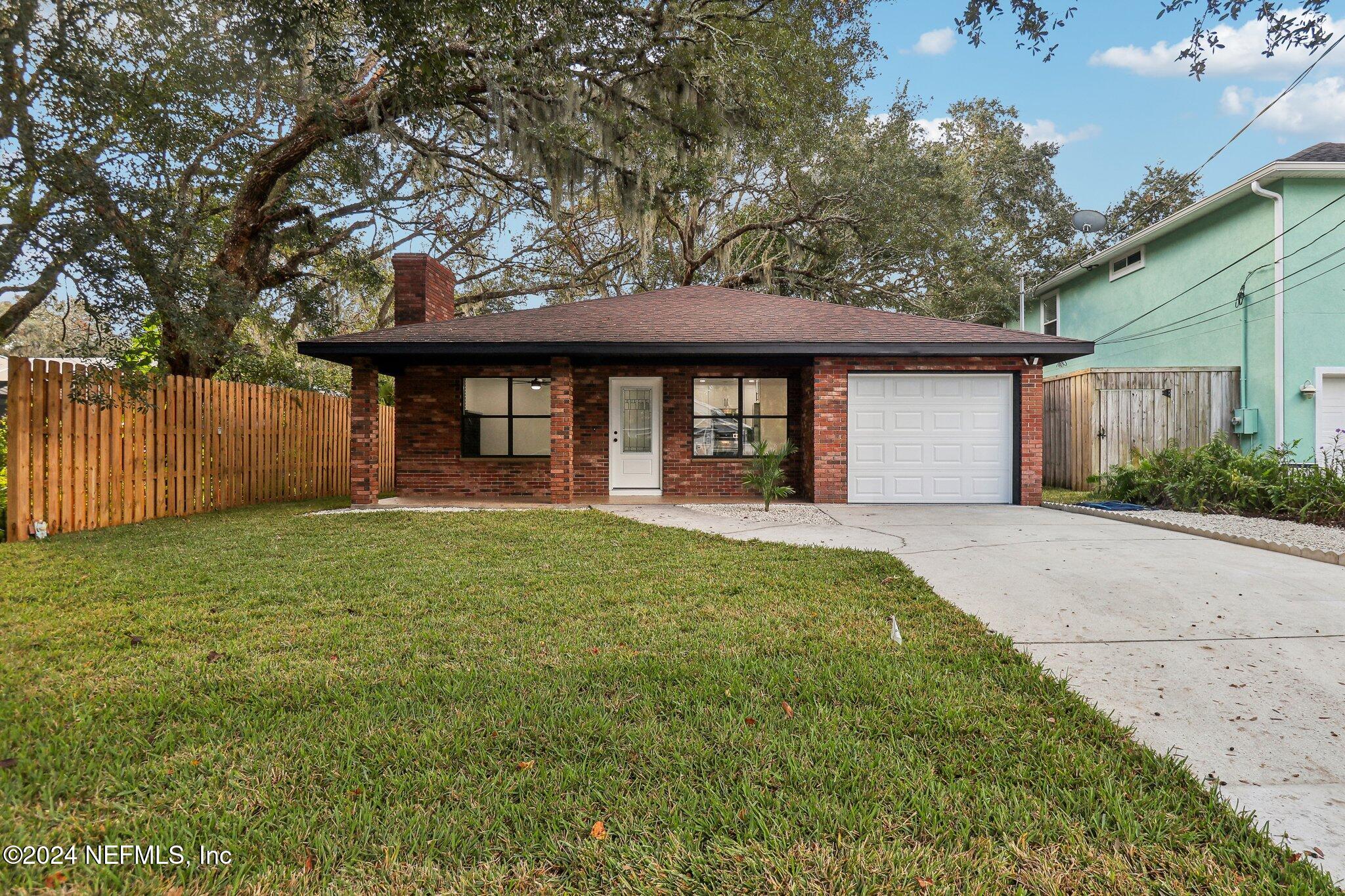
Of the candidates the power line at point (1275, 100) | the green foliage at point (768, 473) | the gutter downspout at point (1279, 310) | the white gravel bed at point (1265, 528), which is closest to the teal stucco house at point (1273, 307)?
the gutter downspout at point (1279, 310)

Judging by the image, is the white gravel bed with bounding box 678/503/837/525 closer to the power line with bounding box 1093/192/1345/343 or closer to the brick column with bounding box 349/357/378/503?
the brick column with bounding box 349/357/378/503

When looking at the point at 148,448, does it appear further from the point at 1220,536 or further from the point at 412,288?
the point at 1220,536

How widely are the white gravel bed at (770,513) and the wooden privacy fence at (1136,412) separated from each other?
5259 millimetres

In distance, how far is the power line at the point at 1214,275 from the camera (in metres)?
10.7

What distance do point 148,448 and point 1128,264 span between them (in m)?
18.9

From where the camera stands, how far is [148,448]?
7840 millimetres

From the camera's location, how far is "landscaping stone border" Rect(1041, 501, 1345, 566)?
5.14 m

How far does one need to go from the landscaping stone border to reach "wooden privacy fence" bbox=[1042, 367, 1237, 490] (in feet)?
9.65

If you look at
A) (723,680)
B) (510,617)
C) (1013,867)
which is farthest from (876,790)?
(510,617)

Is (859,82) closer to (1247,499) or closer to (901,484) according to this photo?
(901,484)

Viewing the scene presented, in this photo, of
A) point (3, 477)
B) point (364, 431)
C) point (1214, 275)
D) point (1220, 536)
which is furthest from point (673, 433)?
point (1214, 275)

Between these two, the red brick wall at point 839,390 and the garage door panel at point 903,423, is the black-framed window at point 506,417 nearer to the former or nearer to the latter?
the red brick wall at point 839,390

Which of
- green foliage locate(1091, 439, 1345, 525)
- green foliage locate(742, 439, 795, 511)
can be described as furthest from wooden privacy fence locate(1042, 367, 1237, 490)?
green foliage locate(742, 439, 795, 511)

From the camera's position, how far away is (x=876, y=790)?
2.00 meters
